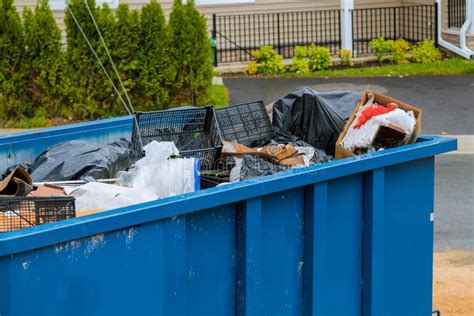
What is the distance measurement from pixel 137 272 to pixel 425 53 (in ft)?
48.7

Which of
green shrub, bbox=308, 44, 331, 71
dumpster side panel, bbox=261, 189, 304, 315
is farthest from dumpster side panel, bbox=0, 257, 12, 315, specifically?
green shrub, bbox=308, 44, 331, 71

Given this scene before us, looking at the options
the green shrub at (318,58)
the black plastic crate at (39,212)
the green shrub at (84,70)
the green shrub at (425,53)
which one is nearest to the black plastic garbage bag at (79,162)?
the black plastic crate at (39,212)

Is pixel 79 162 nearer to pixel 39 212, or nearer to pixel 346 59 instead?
pixel 39 212

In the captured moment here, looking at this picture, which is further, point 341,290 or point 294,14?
point 294,14

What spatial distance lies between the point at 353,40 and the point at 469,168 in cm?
807

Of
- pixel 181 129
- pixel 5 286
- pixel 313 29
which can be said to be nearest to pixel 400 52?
pixel 313 29

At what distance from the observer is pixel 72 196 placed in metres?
4.26

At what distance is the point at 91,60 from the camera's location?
1334 cm

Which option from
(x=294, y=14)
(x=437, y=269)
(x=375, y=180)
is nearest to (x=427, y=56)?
(x=294, y=14)

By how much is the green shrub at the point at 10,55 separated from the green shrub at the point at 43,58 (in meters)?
0.12

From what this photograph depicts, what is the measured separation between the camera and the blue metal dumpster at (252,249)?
3646 millimetres

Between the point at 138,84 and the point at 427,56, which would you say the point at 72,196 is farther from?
the point at 427,56

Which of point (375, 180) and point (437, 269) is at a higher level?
point (375, 180)

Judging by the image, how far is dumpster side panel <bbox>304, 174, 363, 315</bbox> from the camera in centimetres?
448
